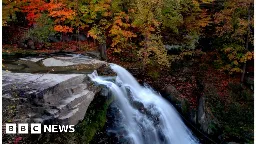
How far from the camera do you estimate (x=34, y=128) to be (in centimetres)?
783

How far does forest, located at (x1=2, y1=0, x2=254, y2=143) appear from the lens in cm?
1437

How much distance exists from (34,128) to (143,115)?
5069mm

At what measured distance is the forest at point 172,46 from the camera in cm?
1437

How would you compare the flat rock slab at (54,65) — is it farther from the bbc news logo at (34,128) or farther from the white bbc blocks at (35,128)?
the white bbc blocks at (35,128)

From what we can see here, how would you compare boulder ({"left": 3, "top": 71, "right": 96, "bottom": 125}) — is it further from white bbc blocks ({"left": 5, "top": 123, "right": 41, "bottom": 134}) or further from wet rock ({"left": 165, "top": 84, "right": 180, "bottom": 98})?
wet rock ({"left": 165, "top": 84, "right": 180, "bottom": 98})

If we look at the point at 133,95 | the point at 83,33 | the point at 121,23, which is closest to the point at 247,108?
the point at 133,95

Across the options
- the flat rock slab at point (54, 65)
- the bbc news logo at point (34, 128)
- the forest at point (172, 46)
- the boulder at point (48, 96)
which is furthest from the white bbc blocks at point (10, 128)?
the forest at point (172, 46)

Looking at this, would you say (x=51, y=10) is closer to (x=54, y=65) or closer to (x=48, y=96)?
(x=54, y=65)

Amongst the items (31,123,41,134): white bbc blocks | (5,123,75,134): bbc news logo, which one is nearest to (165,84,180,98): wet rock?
(5,123,75,134): bbc news logo

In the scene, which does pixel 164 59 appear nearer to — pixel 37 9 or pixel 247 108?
pixel 247 108

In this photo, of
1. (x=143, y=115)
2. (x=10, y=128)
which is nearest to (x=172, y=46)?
(x=143, y=115)

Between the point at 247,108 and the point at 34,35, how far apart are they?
12.5 metres

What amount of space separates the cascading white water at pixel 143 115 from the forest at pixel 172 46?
3.40 feet

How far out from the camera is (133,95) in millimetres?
12289
